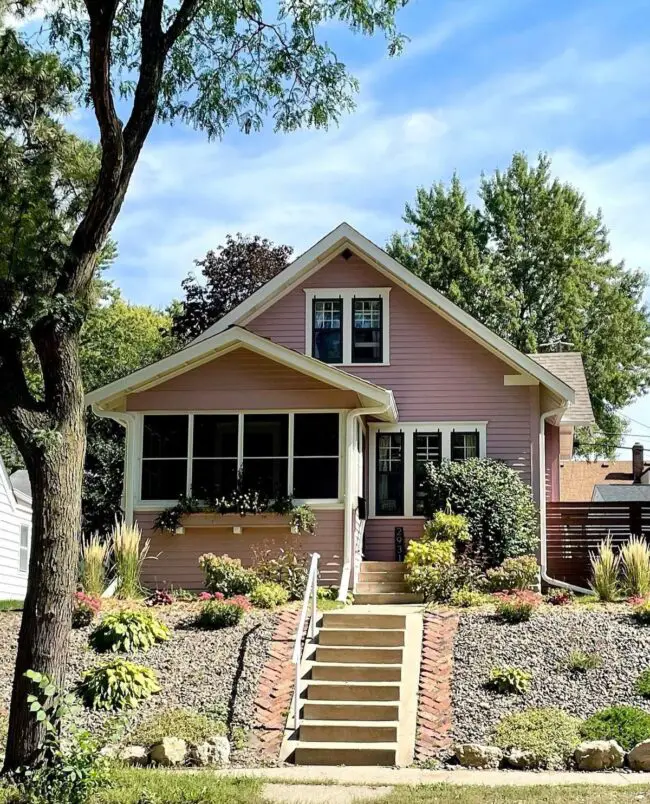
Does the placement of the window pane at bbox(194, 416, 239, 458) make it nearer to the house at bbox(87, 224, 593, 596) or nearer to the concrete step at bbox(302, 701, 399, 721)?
the house at bbox(87, 224, 593, 596)

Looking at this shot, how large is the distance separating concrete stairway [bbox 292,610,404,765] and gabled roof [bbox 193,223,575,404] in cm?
670

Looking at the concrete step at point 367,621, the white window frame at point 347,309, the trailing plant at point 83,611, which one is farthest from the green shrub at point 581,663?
the white window frame at point 347,309

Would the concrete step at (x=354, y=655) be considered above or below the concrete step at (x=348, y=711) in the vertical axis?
above

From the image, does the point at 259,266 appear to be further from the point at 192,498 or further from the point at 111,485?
the point at 192,498

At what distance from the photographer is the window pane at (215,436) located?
671 inches

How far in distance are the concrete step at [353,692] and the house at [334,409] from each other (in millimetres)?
4736

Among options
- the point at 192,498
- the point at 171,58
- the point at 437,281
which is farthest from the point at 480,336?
the point at 437,281

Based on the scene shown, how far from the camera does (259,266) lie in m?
32.7

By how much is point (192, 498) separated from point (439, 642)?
215 inches

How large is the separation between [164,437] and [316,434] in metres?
2.57

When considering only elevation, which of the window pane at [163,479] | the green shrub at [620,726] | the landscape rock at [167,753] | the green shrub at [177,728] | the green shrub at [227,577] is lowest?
the landscape rock at [167,753]

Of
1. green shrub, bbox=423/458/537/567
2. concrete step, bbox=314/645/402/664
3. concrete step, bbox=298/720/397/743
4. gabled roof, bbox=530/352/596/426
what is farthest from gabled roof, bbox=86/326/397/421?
concrete step, bbox=298/720/397/743

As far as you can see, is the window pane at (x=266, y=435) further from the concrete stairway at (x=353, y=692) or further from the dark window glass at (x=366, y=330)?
the concrete stairway at (x=353, y=692)

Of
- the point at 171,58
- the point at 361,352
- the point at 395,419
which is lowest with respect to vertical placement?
the point at 395,419
